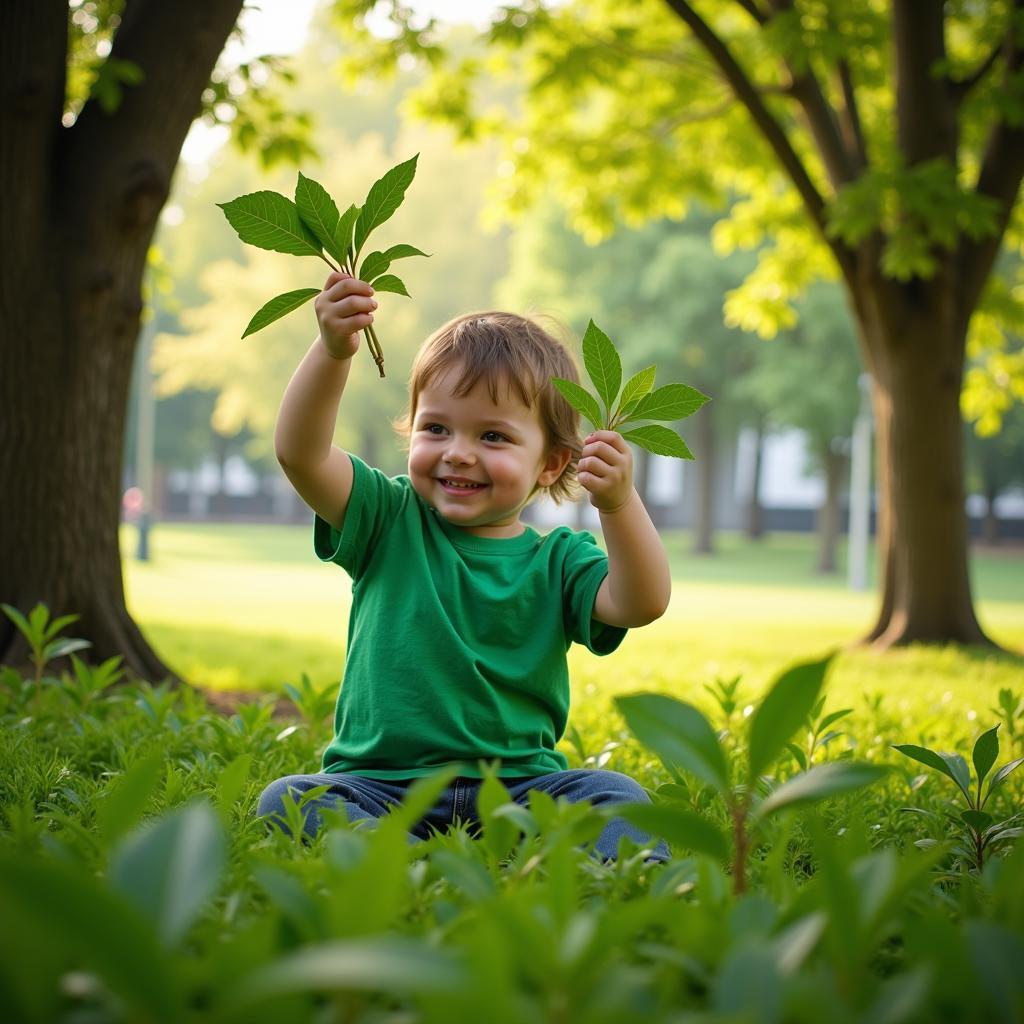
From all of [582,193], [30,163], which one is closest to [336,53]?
[582,193]

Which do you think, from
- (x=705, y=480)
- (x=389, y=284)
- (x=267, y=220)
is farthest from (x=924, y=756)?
(x=705, y=480)

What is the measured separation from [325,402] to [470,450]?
1.31 feet

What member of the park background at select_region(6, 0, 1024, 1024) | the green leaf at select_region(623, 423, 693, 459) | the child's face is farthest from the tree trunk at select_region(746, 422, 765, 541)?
the green leaf at select_region(623, 423, 693, 459)

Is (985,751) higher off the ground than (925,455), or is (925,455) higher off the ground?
(925,455)

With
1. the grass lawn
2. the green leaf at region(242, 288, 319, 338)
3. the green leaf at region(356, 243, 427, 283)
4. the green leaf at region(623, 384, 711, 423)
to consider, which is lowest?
the grass lawn

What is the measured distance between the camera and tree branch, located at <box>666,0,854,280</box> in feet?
25.2

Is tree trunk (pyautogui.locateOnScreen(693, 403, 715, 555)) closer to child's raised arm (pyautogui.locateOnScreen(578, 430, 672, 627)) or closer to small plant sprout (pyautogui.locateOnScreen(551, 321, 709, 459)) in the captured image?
child's raised arm (pyautogui.locateOnScreen(578, 430, 672, 627))

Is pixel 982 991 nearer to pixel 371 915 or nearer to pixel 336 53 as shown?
pixel 371 915

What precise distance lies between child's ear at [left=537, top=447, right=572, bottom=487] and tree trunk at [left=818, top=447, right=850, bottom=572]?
2327cm

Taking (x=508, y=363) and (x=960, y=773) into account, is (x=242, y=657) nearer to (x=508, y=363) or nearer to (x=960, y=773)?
(x=508, y=363)

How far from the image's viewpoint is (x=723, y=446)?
3616 cm

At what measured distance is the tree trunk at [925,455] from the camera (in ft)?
27.9

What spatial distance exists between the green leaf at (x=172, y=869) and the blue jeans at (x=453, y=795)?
119 centimetres

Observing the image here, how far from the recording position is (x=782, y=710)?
4.54ft
